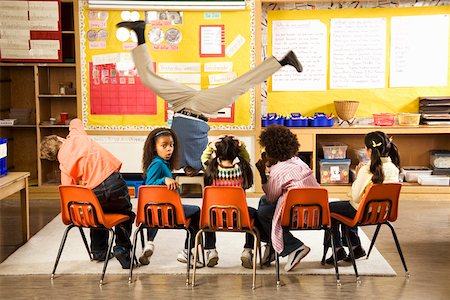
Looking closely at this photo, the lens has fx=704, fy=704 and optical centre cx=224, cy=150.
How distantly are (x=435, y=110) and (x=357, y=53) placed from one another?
0.97 metres

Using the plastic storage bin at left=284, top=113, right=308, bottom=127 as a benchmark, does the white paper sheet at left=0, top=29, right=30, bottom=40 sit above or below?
above

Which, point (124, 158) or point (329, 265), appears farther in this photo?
point (124, 158)

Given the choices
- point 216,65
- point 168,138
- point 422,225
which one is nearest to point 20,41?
point 216,65

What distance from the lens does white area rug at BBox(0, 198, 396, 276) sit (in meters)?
4.65

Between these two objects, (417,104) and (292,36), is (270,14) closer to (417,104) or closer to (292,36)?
(292,36)

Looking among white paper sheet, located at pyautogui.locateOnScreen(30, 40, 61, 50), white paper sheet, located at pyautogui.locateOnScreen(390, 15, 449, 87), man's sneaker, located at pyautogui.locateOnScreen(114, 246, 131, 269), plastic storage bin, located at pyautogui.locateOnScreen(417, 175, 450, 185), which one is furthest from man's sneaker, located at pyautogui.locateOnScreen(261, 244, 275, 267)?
white paper sheet, located at pyautogui.locateOnScreen(30, 40, 61, 50)

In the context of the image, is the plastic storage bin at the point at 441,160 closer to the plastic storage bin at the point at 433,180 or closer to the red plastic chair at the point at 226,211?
the plastic storage bin at the point at 433,180

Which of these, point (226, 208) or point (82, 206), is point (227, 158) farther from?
point (82, 206)

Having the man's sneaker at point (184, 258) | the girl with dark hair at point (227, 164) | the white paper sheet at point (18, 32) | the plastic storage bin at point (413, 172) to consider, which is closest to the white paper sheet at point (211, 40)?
the white paper sheet at point (18, 32)

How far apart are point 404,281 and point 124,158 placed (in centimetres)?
340

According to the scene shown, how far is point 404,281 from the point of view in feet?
14.6

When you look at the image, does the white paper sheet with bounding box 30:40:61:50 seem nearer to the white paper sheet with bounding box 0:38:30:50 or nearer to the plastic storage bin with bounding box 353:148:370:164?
the white paper sheet with bounding box 0:38:30:50

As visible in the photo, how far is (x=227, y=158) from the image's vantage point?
451cm

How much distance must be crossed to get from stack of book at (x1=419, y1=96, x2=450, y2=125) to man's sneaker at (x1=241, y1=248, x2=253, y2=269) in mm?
3082
